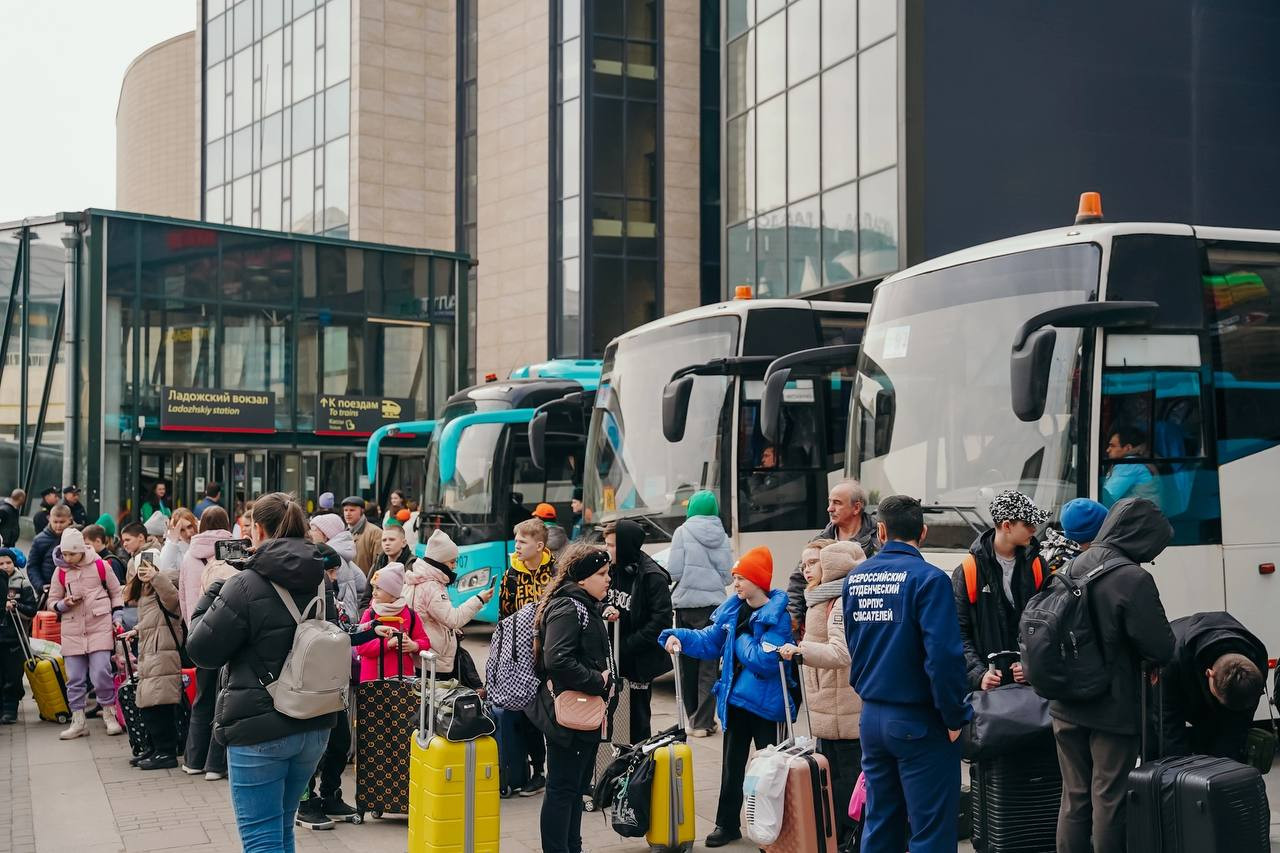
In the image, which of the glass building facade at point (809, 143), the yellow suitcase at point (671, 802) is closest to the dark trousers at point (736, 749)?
the yellow suitcase at point (671, 802)

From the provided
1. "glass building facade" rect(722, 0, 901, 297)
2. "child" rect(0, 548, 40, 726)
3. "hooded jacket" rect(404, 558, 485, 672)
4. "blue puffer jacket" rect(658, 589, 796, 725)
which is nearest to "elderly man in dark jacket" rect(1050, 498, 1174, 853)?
"blue puffer jacket" rect(658, 589, 796, 725)

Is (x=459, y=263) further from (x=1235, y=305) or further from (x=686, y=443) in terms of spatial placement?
(x=1235, y=305)

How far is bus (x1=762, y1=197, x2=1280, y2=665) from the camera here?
8484 mm

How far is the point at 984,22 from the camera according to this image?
68.9 feet

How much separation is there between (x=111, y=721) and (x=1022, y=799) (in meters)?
8.14

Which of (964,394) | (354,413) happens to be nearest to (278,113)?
(354,413)

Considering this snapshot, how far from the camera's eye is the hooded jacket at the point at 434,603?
821 centimetres

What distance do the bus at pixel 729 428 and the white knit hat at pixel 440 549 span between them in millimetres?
3216

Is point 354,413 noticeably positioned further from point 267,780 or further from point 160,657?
point 267,780

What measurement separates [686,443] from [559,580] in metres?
5.76

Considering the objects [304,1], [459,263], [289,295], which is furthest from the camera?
[304,1]

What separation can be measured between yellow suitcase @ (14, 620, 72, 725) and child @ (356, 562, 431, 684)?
4.63m

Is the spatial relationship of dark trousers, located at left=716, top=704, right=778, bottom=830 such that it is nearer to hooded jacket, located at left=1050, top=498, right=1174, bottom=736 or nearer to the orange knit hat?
the orange knit hat

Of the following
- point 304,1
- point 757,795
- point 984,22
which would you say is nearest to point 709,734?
point 757,795
